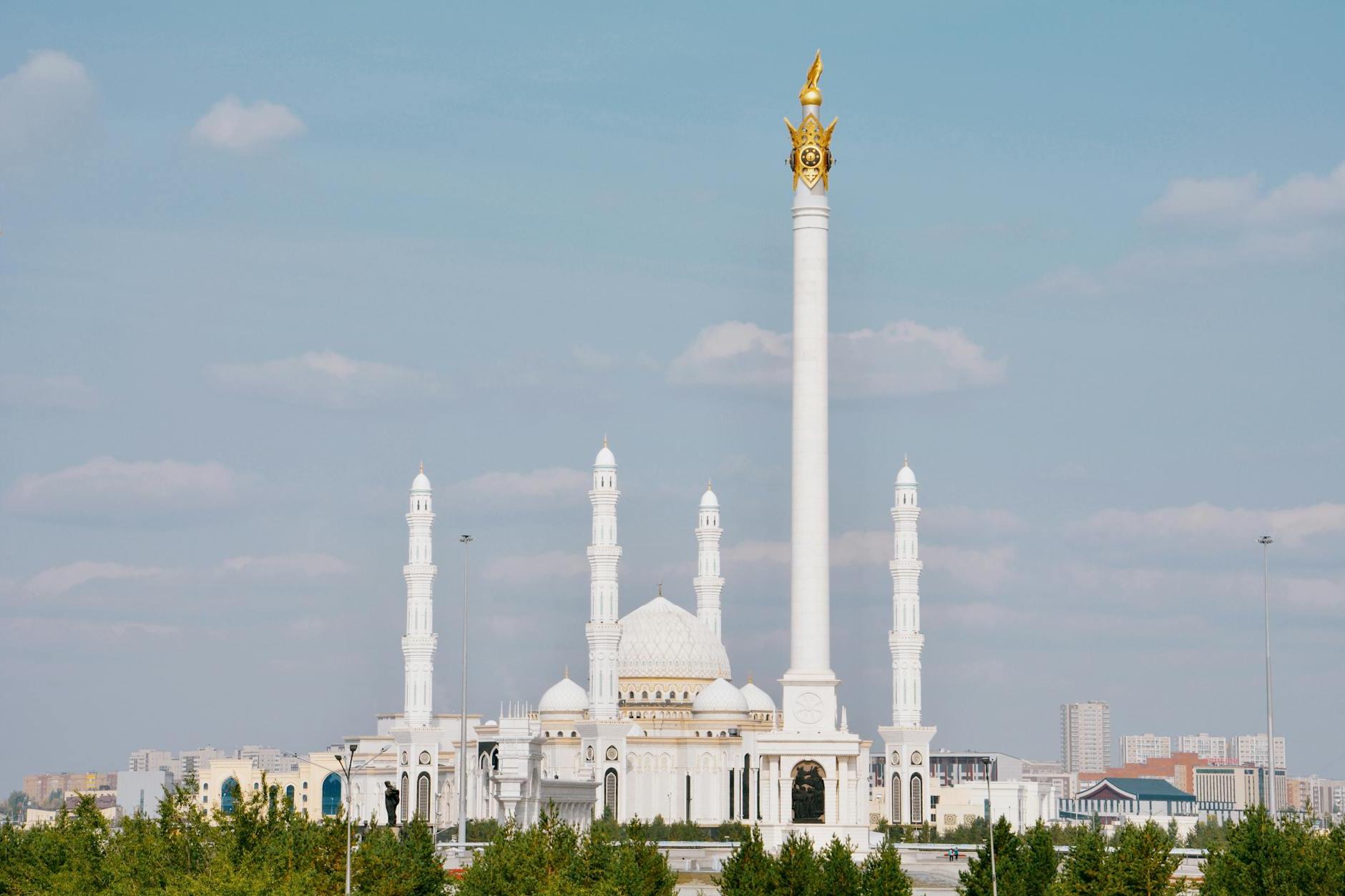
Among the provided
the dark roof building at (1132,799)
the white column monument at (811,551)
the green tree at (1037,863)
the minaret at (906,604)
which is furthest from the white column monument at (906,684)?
the dark roof building at (1132,799)

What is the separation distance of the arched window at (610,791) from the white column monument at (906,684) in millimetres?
12141

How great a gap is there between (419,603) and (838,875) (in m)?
51.0

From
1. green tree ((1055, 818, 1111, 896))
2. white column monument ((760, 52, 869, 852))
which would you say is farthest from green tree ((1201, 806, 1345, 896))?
white column monument ((760, 52, 869, 852))

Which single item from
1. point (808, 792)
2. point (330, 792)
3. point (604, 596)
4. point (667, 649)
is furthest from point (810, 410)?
point (330, 792)

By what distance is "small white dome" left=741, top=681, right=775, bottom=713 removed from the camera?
332ft

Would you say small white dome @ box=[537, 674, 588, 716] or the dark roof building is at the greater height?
small white dome @ box=[537, 674, 588, 716]

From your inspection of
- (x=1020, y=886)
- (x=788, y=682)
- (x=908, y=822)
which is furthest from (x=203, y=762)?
(x=1020, y=886)

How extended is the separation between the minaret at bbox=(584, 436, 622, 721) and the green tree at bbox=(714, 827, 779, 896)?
1827 inches

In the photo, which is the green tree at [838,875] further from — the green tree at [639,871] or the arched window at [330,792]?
the arched window at [330,792]

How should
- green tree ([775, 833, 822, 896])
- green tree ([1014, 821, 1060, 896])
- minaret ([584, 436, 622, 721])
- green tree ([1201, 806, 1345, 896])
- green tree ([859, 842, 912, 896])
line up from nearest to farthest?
green tree ([859, 842, 912, 896]) < green tree ([775, 833, 822, 896]) < green tree ([1201, 806, 1345, 896]) < green tree ([1014, 821, 1060, 896]) < minaret ([584, 436, 622, 721])

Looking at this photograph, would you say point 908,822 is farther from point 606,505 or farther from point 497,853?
point 497,853

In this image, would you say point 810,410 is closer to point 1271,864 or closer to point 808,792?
point 808,792

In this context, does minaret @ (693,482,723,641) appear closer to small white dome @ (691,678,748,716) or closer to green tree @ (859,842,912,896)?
small white dome @ (691,678,748,716)

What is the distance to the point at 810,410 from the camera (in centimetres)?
6950
